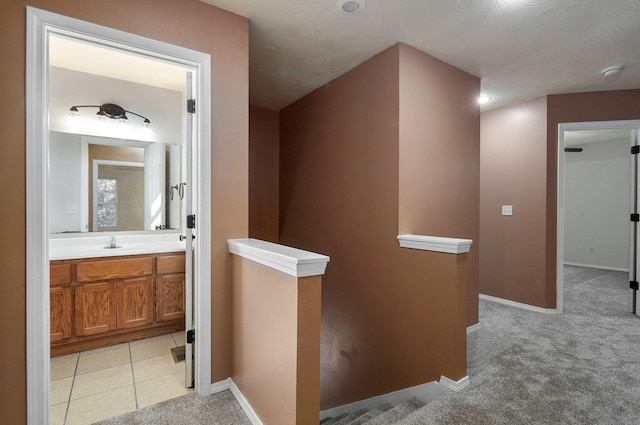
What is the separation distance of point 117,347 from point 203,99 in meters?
2.30

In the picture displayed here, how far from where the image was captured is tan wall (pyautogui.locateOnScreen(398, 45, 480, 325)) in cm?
250

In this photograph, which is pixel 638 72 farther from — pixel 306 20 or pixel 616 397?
pixel 306 20

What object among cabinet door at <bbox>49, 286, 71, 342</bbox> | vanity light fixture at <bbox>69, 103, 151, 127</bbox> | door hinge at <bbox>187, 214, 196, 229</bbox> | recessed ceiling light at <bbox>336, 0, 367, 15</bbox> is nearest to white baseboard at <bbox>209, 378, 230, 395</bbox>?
door hinge at <bbox>187, 214, 196, 229</bbox>

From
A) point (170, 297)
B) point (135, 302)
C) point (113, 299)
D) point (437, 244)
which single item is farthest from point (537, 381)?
point (113, 299)

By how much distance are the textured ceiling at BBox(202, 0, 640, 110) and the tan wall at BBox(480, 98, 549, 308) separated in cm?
58

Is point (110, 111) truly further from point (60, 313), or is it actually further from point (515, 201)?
point (515, 201)

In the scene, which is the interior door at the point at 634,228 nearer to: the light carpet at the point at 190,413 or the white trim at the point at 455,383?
the white trim at the point at 455,383

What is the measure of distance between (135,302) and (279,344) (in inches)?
78.2

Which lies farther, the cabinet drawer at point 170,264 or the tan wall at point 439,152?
the cabinet drawer at point 170,264

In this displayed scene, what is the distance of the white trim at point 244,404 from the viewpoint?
1.64m

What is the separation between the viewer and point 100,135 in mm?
3082

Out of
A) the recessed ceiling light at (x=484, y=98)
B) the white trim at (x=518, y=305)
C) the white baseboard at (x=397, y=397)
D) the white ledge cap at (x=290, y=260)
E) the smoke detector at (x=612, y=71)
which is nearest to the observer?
the white ledge cap at (x=290, y=260)

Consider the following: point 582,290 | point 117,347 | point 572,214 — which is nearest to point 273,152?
point 117,347

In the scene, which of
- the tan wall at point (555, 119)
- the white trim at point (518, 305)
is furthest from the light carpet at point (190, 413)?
the tan wall at point (555, 119)
